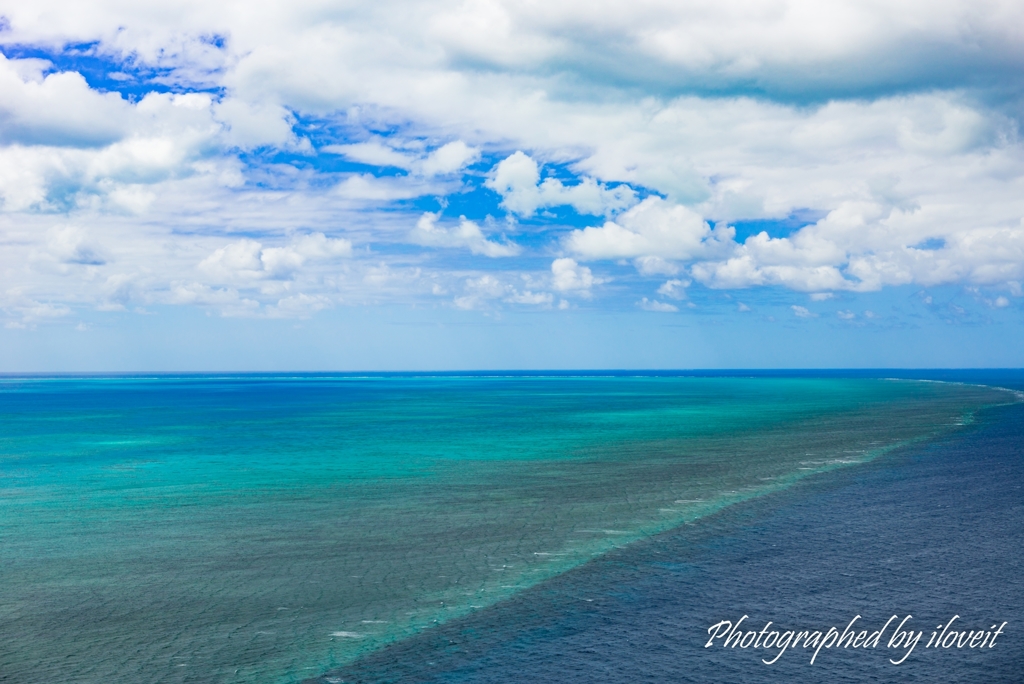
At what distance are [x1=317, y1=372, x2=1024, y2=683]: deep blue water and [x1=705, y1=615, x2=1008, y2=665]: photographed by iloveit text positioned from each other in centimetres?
11

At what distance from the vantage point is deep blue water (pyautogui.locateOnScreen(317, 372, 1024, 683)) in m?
12.9

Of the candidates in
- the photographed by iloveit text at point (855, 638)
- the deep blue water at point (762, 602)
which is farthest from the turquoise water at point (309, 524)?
the photographed by iloveit text at point (855, 638)

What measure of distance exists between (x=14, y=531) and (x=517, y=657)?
18959 millimetres

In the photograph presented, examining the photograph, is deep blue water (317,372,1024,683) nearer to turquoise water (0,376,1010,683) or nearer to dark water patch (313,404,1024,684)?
dark water patch (313,404,1024,684)

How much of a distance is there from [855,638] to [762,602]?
7.26ft

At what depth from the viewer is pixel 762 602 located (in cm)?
1598

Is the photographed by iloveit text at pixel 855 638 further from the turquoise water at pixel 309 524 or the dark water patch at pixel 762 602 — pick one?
the turquoise water at pixel 309 524

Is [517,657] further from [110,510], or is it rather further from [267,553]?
[110,510]

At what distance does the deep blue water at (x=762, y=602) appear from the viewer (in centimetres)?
1289

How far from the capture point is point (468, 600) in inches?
666

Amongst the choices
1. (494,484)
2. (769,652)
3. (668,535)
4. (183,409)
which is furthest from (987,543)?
(183,409)

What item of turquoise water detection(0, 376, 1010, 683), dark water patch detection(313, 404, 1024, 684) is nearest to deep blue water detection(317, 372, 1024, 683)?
dark water patch detection(313, 404, 1024, 684)

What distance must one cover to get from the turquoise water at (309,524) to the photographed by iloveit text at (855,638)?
506 cm

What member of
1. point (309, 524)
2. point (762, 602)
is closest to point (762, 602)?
point (762, 602)
